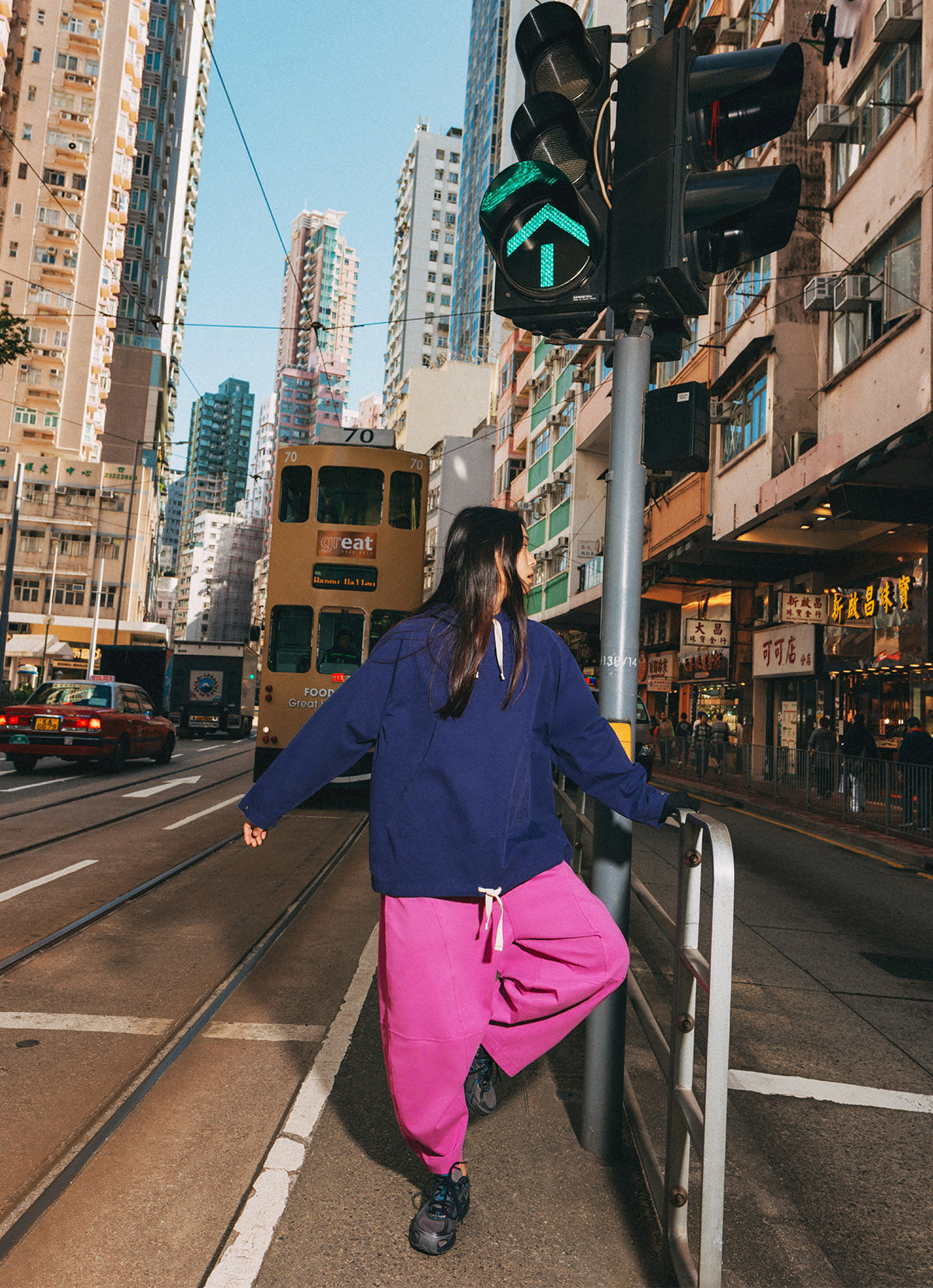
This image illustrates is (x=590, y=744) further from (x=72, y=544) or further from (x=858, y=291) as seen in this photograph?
(x=72, y=544)

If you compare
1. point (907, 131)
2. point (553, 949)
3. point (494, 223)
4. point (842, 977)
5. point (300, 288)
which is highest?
point (300, 288)

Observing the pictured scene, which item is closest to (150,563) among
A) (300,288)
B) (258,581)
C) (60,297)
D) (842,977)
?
(60,297)

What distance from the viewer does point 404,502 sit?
13.2 m

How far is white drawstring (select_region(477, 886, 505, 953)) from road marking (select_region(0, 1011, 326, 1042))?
188cm

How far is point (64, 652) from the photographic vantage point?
166 ft

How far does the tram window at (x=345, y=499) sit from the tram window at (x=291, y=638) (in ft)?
4.05

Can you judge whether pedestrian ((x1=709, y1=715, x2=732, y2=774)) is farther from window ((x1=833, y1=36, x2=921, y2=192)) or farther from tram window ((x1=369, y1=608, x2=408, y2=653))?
window ((x1=833, y1=36, x2=921, y2=192))

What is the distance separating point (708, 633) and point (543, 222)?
76.6ft

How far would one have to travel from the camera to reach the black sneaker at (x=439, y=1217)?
8.31 ft

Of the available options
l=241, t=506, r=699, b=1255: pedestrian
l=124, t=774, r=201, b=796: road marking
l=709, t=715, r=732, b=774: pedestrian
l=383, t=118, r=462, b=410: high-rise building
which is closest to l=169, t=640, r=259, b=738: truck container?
l=709, t=715, r=732, b=774: pedestrian

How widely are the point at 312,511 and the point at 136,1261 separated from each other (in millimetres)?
11188

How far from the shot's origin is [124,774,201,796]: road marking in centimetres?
1345

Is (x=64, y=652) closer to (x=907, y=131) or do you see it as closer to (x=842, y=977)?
(x=907, y=131)

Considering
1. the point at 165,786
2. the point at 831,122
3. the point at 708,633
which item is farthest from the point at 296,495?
the point at 708,633
